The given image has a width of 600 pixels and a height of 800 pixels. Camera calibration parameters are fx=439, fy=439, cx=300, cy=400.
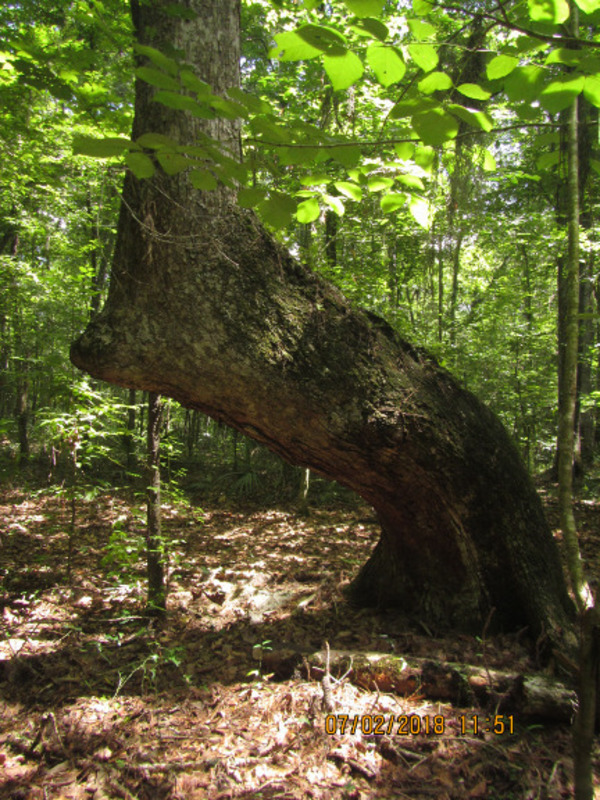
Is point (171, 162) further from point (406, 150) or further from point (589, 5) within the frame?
point (589, 5)

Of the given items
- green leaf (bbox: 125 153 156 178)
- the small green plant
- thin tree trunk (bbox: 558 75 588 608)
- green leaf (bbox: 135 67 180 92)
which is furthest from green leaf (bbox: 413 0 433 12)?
the small green plant

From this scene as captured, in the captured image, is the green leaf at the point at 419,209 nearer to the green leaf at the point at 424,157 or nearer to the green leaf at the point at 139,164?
the green leaf at the point at 424,157

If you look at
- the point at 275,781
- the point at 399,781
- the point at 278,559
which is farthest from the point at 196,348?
the point at 278,559

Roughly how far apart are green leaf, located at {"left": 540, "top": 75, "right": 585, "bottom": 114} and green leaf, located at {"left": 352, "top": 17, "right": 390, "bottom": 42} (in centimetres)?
44

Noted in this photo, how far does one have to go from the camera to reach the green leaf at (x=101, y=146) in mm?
1017

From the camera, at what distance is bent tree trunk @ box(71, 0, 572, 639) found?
217 centimetres

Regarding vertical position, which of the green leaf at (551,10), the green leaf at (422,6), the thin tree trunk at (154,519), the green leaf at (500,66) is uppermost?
the green leaf at (422,6)

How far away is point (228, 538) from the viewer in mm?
6188

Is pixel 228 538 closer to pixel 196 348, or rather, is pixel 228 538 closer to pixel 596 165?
pixel 196 348

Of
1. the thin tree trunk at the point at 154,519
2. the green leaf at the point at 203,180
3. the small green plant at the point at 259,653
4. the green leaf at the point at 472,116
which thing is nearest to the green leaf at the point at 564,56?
the green leaf at the point at 472,116

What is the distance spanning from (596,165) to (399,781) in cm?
252

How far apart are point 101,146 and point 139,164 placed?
11cm

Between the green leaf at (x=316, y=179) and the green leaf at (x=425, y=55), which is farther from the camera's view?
the green leaf at (x=316, y=179)

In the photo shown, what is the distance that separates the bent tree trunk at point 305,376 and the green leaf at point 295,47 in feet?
3.21
